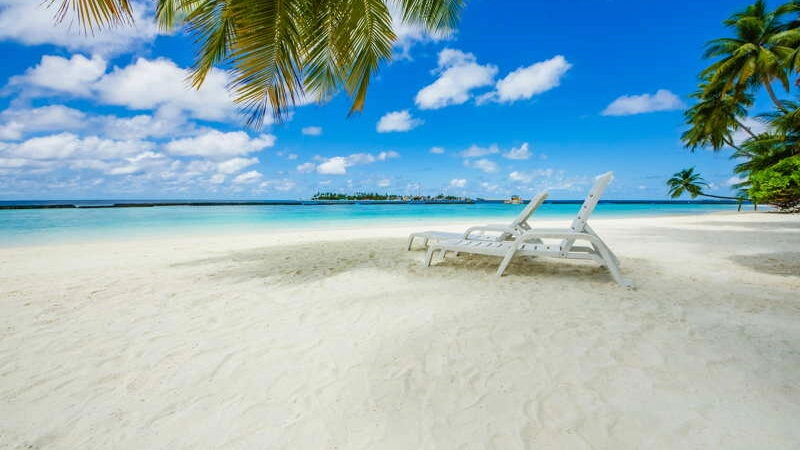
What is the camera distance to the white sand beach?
1.61 m

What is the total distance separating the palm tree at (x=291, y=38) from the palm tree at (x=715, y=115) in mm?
20102

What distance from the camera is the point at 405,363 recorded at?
2203 millimetres

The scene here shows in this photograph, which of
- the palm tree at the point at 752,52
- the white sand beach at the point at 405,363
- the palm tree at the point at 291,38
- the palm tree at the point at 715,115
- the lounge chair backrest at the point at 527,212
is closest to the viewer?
the white sand beach at the point at 405,363

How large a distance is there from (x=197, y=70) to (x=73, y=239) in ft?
31.9

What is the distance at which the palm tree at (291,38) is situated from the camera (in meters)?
3.69

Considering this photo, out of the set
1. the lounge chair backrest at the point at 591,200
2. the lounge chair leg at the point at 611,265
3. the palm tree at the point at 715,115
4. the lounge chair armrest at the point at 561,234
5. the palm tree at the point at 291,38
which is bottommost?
the lounge chair leg at the point at 611,265

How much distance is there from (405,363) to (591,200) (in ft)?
11.4

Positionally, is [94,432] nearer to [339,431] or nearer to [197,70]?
[339,431]

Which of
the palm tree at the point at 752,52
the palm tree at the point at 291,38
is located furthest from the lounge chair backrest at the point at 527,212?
the palm tree at the point at 752,52

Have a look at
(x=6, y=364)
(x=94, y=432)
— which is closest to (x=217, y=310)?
(x=6, y=364)

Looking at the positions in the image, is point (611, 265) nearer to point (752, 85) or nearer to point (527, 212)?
point (527, 212)

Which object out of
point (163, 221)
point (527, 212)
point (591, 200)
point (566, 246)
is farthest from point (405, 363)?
point (163, 221)

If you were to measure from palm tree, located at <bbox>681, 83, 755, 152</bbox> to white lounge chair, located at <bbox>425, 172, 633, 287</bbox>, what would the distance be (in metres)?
19.1

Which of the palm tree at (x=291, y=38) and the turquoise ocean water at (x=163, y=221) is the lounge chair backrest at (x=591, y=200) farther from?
the turquoise ocean water at (x=163, y=221)
